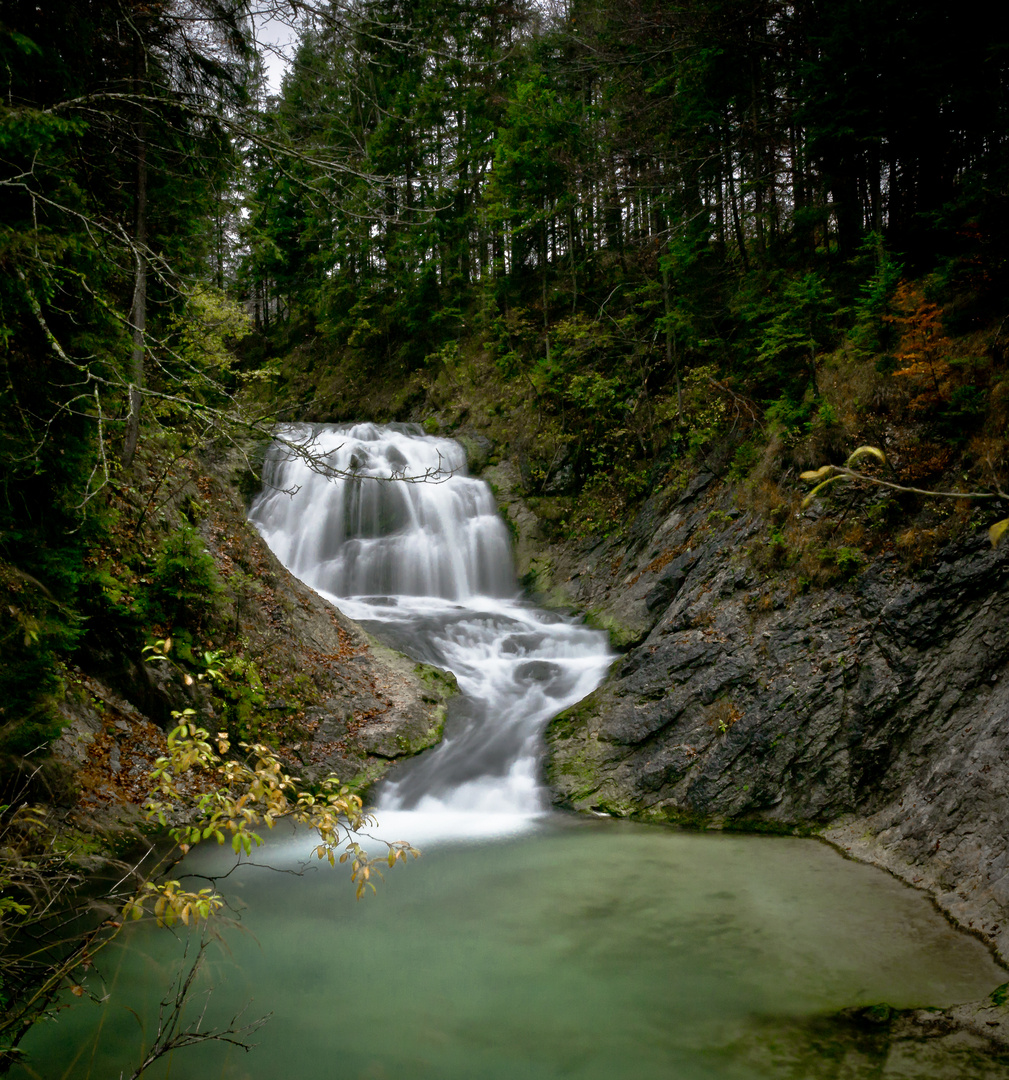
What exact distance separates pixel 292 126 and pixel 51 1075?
747 cm

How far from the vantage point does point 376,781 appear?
7.88 meters

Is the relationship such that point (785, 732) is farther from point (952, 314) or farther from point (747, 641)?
point (952, 314)

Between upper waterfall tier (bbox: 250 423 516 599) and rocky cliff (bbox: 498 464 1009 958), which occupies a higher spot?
upper waterfall tier (bbox: 250 423 516 599)

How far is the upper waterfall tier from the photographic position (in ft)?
45.8

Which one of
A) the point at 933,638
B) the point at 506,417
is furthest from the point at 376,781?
the point at 506,417

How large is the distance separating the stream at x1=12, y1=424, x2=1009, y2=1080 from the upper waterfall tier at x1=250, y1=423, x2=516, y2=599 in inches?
242

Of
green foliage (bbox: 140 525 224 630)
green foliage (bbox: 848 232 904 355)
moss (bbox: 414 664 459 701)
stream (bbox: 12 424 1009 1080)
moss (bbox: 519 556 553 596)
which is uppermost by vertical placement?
green foliage (bbox: 848 232 904 355)

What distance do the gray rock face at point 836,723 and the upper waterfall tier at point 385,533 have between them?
5.96 meters

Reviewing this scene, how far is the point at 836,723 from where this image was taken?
6727 millimetres

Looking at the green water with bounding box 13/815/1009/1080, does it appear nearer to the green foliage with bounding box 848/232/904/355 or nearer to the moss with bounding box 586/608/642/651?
the moss with bounding box 586/608/642/651

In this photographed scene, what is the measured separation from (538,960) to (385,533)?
10995 mm

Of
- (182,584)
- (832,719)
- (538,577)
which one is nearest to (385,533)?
(538,577)

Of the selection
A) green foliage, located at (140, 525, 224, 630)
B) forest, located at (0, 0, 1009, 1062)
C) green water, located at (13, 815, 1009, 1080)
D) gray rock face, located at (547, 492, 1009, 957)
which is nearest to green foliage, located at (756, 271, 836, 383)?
forest, located at (0, 0, 1009, 1062)

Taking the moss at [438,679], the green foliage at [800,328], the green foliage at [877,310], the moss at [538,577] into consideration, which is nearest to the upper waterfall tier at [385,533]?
the moss at [538,577]
